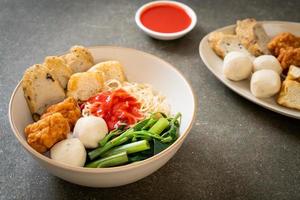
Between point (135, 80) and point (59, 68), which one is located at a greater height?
point (59, 68)

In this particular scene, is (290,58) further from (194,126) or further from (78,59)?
(78,59)

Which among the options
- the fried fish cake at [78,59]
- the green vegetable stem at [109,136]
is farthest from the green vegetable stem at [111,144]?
the fried fish cake at [78,59]

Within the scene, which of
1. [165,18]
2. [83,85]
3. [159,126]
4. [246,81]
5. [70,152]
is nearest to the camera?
[70,152]

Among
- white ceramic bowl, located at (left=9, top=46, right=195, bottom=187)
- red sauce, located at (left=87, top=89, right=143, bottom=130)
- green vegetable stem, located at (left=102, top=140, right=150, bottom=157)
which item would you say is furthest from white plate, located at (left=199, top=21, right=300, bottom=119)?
green vegetable stem, located at (left=102, top=140, right=150, bottom=157)

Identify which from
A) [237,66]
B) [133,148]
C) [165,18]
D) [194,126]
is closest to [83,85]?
[133,148]

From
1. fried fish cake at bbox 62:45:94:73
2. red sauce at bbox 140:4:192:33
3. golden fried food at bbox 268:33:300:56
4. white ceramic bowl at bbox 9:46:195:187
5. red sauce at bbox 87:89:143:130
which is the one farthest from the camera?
red sauce at bbox 140:4:192:33

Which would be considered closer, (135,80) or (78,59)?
(78,59)

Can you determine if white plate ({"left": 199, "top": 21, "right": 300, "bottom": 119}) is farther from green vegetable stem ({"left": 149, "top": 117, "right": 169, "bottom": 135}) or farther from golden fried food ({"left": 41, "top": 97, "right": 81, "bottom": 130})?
golden fried food ({"left": 41, "top": 97, "right": 81, "bottom": 130})
